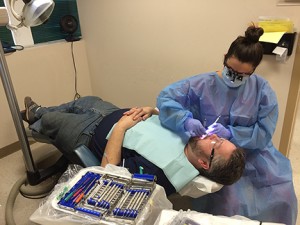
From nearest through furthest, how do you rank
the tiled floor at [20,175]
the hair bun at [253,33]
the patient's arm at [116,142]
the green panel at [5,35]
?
the hair bun at [253,33]
the patient's arm at [116,142]
the tiled floor at [20,175]
the green panel at [5,35]

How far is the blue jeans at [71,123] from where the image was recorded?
1.73 metres

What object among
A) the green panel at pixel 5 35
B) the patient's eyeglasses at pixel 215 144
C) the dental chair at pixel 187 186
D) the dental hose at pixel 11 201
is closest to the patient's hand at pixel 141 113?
the dental chair at pixel 187 186

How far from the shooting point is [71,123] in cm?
178

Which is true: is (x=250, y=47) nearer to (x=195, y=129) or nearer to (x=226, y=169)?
(x=195, y=129)

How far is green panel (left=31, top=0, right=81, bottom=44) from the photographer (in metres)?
2.60

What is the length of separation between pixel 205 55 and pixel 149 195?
5.08ft

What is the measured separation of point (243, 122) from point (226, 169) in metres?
0.41

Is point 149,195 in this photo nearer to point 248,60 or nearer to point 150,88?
point 248,60

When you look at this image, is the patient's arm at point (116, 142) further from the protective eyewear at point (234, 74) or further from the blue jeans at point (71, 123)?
the protective eyewear at point (234, 74)

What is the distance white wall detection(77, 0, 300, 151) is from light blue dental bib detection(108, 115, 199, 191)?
0.82 m

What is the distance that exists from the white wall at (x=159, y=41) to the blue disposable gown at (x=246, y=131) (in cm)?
52

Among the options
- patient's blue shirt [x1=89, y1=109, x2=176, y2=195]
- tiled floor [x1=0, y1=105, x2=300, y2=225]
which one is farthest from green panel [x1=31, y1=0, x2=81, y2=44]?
patient's blue shirt [x1=89, y1=109, x2=176, y2=195]

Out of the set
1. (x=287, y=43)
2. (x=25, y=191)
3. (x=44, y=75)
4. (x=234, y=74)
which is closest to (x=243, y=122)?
(x=234, y=74)

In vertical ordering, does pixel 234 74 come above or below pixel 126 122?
above
